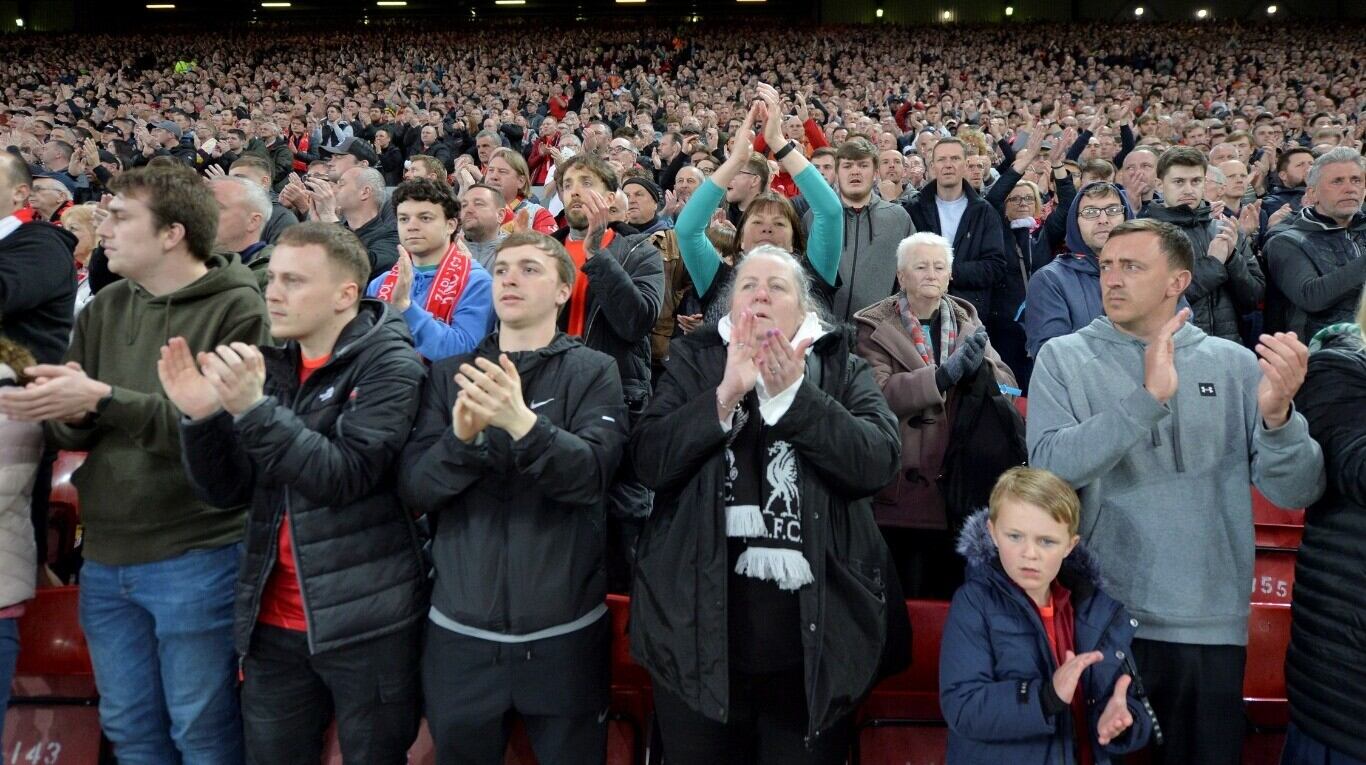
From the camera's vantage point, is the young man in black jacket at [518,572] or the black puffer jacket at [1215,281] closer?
the young man in black jacket at [518,572]

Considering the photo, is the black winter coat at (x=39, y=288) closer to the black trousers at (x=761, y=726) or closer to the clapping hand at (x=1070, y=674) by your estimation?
the black trousers at (x=761, y=726)

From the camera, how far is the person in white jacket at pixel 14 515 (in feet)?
7.34

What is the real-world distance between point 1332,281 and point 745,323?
294cm

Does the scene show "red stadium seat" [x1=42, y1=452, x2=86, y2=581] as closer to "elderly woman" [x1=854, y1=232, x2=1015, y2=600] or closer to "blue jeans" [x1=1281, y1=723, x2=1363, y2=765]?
"elderly woman" [x1=854, y1=232, x2=1015, y2=600]

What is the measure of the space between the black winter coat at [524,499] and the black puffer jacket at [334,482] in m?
0.08

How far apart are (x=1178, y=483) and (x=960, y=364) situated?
32.2 inches

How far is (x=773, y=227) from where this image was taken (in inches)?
141

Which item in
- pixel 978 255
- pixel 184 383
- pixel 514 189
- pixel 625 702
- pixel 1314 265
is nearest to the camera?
pixel 184 383

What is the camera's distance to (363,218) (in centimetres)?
433

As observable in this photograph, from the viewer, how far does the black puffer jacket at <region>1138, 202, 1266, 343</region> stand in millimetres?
3910

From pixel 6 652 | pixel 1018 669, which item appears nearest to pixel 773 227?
pixel 1018 669

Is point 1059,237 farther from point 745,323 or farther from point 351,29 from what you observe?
point 351,29

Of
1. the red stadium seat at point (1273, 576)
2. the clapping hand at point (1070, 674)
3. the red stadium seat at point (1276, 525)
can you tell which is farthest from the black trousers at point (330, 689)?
the red stadium seat at point (1276, 525)

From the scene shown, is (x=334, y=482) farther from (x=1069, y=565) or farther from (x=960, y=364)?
(x=960, y=364)
